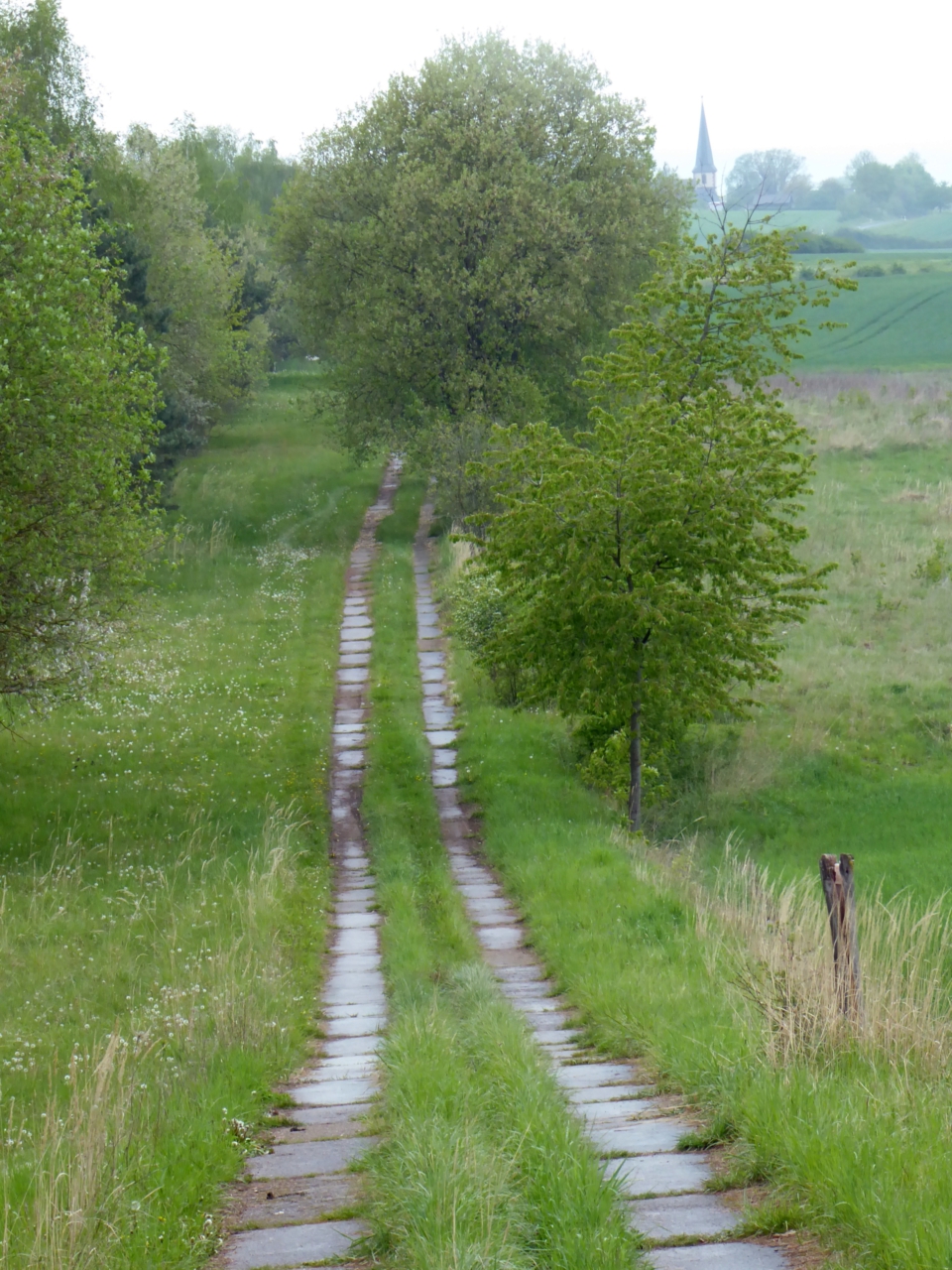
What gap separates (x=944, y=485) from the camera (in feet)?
114

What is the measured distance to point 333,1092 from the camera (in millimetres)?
7508

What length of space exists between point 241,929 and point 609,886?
371 centimetres

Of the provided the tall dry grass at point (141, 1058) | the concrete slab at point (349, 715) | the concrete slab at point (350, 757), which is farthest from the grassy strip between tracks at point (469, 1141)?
the concrete slab at point (349, 715)

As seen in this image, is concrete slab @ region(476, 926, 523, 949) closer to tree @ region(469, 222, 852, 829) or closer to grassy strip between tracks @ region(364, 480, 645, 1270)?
grassy strip between tracks @ region(364, 480, 645, 1270)

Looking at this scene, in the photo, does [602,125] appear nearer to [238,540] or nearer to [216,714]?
[238,540]

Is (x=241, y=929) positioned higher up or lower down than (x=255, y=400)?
lower down

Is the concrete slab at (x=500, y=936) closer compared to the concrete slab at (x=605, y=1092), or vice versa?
the concrete slab at (x=605, y=1092)

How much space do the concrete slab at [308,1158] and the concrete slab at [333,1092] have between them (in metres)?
0.84

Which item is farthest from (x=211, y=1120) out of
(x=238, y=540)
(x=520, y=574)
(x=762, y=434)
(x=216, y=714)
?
(x=238, y=540)

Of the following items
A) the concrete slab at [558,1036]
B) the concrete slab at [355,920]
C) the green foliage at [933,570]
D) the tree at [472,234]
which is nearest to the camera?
the concrete slab at [558,1036]

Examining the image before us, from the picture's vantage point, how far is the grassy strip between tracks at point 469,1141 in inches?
181

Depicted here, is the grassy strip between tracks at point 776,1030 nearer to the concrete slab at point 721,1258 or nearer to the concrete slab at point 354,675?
the concrete slab at point 721,1258

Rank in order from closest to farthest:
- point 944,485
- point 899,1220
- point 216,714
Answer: point 899,1220, point 216,714, point 944,485

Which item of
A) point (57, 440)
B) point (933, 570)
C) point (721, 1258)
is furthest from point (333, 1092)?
point (933, 570)
